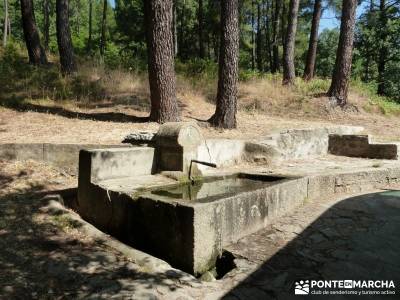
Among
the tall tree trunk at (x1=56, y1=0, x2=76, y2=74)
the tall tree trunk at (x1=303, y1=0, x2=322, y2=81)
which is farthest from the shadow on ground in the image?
the tall tree trunk at (x1=303, y1=0, x2=322, y2=81)

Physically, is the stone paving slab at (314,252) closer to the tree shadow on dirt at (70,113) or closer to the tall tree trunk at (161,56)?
the tall tree trunk at (161,56)

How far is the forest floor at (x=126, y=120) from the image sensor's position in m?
7.25

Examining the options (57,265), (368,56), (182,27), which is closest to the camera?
(57,265)

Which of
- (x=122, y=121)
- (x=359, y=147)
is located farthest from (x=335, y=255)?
(x=122, y=121)

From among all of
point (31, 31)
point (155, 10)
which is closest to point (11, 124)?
point (155, 10)

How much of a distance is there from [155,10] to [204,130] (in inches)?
102

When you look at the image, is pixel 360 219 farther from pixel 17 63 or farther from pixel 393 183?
pixel 17 63

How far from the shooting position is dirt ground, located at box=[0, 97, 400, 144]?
7.21m

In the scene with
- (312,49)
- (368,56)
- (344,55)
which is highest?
(368,56)

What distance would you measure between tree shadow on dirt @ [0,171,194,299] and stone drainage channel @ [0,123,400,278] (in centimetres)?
32

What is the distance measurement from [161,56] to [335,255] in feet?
17.8

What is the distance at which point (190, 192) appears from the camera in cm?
476

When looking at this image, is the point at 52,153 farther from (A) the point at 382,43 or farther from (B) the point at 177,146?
(A) the point at 382,43

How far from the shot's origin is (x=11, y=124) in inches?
308
